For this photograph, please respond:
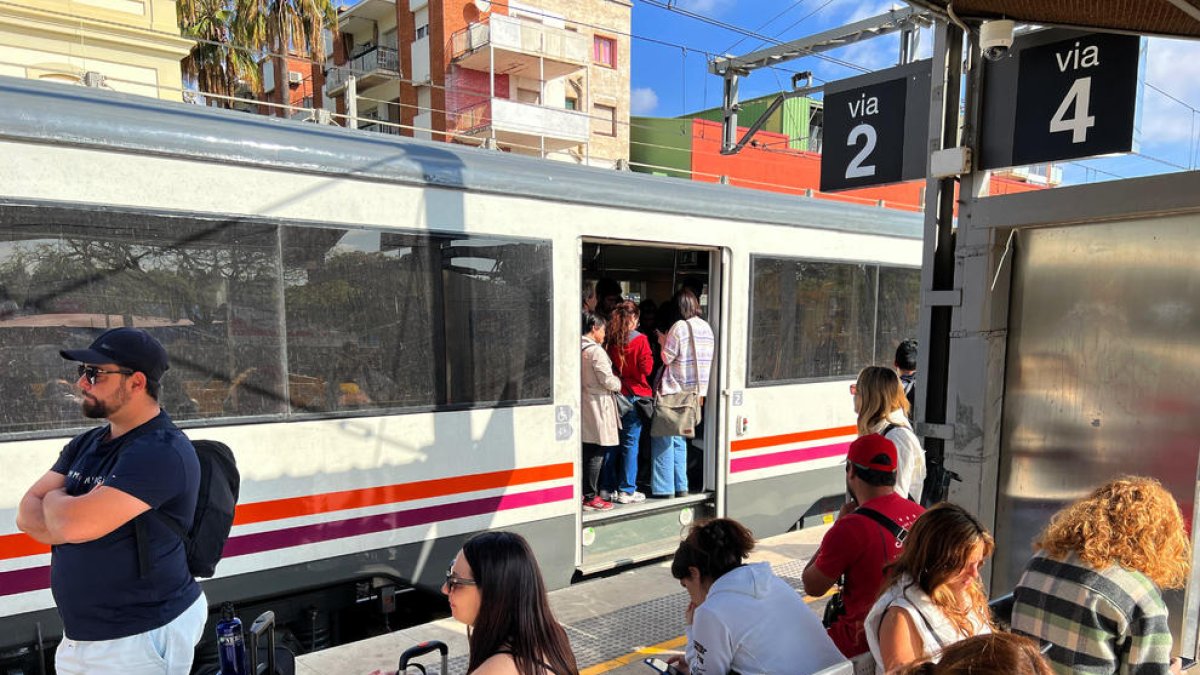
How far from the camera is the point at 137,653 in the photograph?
2.18 metres

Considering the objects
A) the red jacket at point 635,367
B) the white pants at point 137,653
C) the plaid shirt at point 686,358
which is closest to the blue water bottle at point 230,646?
the white pants at point 137,653

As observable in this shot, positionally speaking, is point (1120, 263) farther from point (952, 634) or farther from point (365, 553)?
point (365, 553)

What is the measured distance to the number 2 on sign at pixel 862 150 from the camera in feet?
12.0

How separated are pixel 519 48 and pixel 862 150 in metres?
22.4

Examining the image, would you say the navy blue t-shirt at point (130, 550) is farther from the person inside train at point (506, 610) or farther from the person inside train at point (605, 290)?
the person inside train at point (605, 290)

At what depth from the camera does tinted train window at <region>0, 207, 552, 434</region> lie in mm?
3037

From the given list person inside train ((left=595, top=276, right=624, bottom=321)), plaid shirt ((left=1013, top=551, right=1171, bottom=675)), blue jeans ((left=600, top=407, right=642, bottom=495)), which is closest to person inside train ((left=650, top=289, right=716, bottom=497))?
blue jeans ((left=600, top=407, right=642, bottom=495))

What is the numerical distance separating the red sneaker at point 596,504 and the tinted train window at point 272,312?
3.59 ft

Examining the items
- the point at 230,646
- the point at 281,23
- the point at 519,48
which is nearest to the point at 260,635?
the point at 230,646

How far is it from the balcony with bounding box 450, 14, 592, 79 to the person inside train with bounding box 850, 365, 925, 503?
21.6 meters

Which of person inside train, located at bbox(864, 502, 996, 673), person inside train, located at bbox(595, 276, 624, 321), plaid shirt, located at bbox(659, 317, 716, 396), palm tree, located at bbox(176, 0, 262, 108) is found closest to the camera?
person inside train, located at bbox(864, 502, 996, 673)

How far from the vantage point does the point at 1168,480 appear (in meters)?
2.99

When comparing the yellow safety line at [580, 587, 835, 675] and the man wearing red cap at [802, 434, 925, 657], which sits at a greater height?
the man wearing red cap at [802, 434, 925, 657]

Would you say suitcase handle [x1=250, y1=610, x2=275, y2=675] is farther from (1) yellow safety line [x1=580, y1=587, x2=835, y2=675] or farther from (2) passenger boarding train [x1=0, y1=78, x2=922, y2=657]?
(1) yellow safety line [x1=580, y1=587, x2=835, y2=675]
